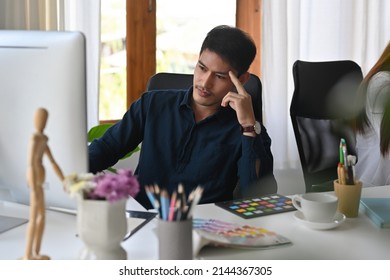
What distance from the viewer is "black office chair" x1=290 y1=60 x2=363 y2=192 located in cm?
229

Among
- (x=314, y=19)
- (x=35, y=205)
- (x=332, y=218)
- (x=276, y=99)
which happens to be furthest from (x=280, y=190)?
(x=35, y=205)

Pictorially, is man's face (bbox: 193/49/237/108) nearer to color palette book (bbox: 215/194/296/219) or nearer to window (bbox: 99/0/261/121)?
color palette book (bbox: 215/194/296/219)

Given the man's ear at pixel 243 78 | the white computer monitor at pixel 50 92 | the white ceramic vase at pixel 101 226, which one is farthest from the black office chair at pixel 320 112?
the white ceramic vase at pixel 101 226

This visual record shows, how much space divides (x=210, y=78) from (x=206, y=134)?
0.19m

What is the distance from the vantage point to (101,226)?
948mm

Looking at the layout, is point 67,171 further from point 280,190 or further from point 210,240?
point 280,190

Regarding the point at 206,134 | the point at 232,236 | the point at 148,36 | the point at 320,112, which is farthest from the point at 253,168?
the point at 148,36

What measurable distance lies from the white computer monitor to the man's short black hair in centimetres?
73

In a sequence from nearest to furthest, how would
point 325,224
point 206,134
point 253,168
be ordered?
point 325,224
point 253,168
point 206,134

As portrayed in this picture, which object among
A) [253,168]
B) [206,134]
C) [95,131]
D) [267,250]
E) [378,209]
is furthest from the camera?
[95,131]

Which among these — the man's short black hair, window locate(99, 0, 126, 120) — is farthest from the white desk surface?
window locate(99, 0, 126, 120)

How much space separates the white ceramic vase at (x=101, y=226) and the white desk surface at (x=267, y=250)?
9 cm

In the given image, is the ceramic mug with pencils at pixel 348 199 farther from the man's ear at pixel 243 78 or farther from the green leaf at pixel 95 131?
the green leaf at pixel 95 131

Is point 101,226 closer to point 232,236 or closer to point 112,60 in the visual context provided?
point 232,236
